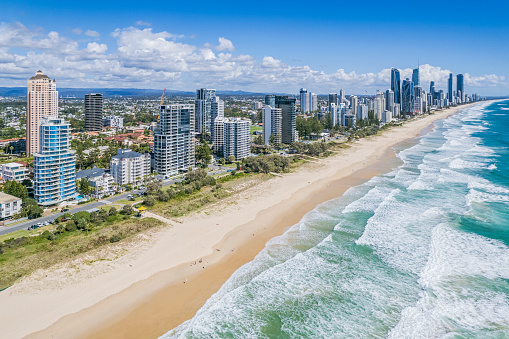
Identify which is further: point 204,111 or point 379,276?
point 204,111

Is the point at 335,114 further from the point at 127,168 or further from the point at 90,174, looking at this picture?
the point at 90,174

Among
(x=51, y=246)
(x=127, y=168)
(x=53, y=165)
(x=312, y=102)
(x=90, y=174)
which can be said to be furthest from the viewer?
(x=312, y=102)

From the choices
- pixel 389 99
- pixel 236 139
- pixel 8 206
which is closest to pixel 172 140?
pixel 236 139

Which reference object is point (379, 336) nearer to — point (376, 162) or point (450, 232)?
point (450, 232)

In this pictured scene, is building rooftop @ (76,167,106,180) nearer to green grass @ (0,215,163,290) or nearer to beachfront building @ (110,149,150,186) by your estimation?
beachfront building @ (110,149,150,186)

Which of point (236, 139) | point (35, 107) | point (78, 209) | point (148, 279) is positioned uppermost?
point (35, 107)

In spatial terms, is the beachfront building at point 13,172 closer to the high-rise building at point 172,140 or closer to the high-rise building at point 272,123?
the high-rise building at point 172,140

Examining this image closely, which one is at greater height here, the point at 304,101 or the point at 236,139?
the point at 304,101
